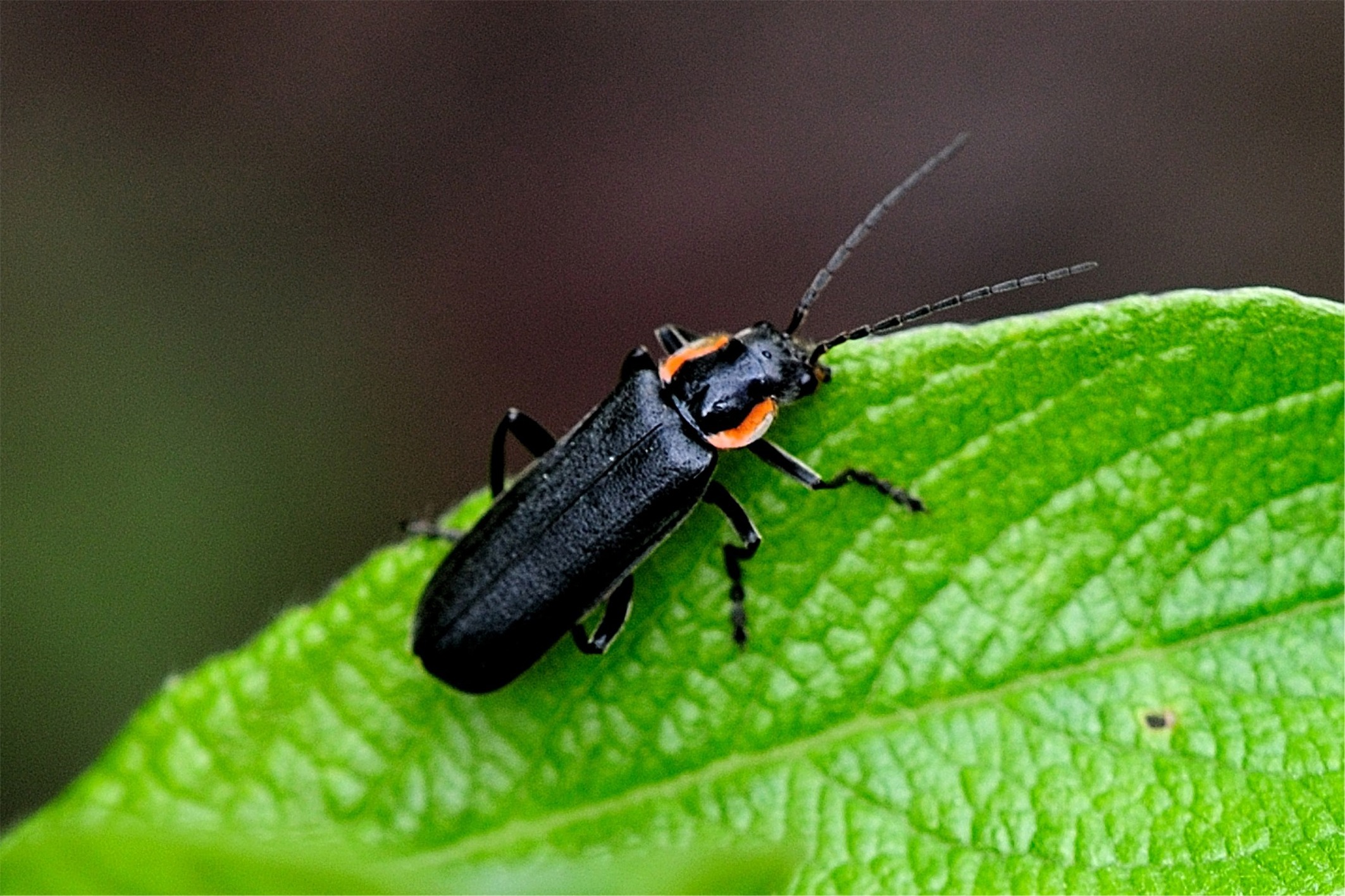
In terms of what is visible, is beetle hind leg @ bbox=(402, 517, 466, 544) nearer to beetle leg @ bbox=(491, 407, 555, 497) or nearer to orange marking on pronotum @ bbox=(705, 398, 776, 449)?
beetle leg @ bbox=(491, 407, 555, 497)

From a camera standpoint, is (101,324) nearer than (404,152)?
Yes

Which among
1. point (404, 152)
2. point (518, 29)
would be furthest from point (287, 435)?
point (518, 29)

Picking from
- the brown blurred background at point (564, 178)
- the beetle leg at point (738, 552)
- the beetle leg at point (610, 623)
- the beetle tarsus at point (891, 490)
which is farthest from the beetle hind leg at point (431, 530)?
the brown blurred background at point (564, 178)

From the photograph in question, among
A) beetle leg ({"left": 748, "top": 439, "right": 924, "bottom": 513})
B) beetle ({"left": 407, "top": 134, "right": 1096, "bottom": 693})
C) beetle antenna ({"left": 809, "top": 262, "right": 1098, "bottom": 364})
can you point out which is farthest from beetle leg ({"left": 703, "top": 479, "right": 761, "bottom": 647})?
beetle antenna ({"left": 809, "top": 262, "right": 1098, "bottom": 364})

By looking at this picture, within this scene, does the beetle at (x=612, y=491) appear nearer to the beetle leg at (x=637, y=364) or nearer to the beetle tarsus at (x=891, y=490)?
the beetle leg at (x=637, y=364)

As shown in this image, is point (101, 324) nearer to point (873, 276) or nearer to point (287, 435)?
point (287, 435)
